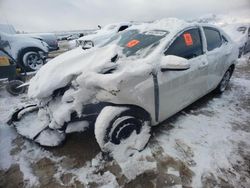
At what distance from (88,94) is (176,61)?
1156mm

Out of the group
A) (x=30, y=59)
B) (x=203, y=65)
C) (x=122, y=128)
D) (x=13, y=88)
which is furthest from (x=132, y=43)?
(x=30, y=59)

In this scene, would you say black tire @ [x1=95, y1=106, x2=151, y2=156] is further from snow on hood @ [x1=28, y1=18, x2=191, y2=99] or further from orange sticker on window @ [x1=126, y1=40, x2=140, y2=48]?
orange sticker on window @ [x1=126, y1=40, x2=140, y2=48]

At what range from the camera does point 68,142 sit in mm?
2727

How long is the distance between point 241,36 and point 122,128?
8883mm

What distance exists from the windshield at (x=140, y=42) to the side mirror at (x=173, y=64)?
0.94 ft

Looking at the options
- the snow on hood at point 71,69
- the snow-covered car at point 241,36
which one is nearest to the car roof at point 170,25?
the snow on hood at point 71,69

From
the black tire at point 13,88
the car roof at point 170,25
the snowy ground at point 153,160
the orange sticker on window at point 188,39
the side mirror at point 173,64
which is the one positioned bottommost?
the snowy ground at point 153,160

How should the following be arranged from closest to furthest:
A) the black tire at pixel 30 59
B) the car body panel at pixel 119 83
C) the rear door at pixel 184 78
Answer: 1. the car body panel at pixel 119 83
2. the rear door at pixel 184 78
3. the black tire at pixel 30 59

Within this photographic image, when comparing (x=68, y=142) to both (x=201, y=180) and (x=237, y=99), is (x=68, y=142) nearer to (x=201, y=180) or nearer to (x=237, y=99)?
(x=201, y=180)

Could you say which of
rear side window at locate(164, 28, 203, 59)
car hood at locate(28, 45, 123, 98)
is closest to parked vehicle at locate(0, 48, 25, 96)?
car hood at locate(28, 45, 123, 98)

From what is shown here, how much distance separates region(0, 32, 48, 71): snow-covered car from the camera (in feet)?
20.7

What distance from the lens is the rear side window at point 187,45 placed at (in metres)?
2.56

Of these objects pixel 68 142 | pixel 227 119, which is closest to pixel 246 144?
pixel 227 119

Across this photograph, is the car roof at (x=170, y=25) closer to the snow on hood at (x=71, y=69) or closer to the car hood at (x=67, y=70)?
the snow on hood at (x=71, y=69)
